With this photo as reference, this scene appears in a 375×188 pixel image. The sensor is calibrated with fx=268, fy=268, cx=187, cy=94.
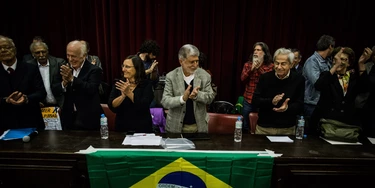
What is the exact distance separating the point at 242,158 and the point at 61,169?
128cm

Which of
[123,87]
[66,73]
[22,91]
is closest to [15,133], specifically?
[22,91]

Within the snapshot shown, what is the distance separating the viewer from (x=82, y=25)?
16.2ft

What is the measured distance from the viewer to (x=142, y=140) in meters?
2.12

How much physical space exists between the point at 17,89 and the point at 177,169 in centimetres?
160

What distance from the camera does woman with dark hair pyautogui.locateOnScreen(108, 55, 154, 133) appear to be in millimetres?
2281

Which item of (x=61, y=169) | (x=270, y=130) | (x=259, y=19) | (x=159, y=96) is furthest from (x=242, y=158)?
(x=259, y=19)

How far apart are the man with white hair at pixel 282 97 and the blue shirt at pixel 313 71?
80 cm

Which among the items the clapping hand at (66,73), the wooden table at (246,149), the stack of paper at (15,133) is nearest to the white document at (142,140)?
the wooden table at (246,149)

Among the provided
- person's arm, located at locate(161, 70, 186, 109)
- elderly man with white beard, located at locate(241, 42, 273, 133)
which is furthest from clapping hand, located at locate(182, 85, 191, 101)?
elderly man with white beard, located at locate(241, 42, 273, 133)

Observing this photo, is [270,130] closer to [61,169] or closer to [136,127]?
[136,127]

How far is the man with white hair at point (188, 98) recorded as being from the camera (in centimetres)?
232

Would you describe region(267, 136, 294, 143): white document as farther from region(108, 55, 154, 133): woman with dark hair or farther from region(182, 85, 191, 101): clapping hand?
region(108, 55, 154, 133): woman with dark hair

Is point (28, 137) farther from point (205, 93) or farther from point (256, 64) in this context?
point (256, 64)

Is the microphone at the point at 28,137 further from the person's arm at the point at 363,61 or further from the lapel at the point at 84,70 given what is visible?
the person's arm at the point at 363,61
